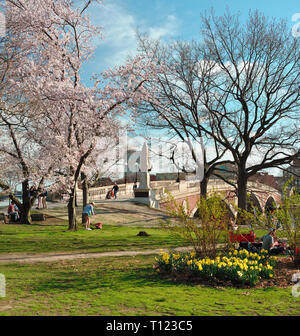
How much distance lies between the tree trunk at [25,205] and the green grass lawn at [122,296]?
10864mm

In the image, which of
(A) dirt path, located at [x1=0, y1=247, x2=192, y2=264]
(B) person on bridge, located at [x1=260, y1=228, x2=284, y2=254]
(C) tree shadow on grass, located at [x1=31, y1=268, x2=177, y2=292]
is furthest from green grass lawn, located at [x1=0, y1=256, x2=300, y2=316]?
(B) person on bridge, located at [x1=260, y1=228, x2=284, y2=254]

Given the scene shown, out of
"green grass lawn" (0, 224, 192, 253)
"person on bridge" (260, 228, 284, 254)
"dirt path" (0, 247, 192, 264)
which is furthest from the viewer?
"green grass lawn" (0, 224, 192, 253)

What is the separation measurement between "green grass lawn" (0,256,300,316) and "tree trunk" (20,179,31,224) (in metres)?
10.9

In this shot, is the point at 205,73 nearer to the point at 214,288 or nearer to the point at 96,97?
the point at 96,97

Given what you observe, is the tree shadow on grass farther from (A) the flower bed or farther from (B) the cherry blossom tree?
(B) the cherry blossom tree

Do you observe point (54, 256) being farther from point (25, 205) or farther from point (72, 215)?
point (25, 205)

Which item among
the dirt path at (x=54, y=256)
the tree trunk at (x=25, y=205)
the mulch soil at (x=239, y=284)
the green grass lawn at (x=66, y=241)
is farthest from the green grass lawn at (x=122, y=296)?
the tree trunk at (x=25, y=205)

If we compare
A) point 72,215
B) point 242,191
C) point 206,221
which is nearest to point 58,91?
point 72,215

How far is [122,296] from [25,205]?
14.8 meters

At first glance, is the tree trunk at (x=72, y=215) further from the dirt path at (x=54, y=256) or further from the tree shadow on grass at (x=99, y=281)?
the tree shadow on grass at (x=99, y=281)

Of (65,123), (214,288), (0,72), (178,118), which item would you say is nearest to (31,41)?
(0,72)

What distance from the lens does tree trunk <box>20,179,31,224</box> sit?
64.5 feet

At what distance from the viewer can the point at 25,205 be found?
65.0ft

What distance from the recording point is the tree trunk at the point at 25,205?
19.7 m
